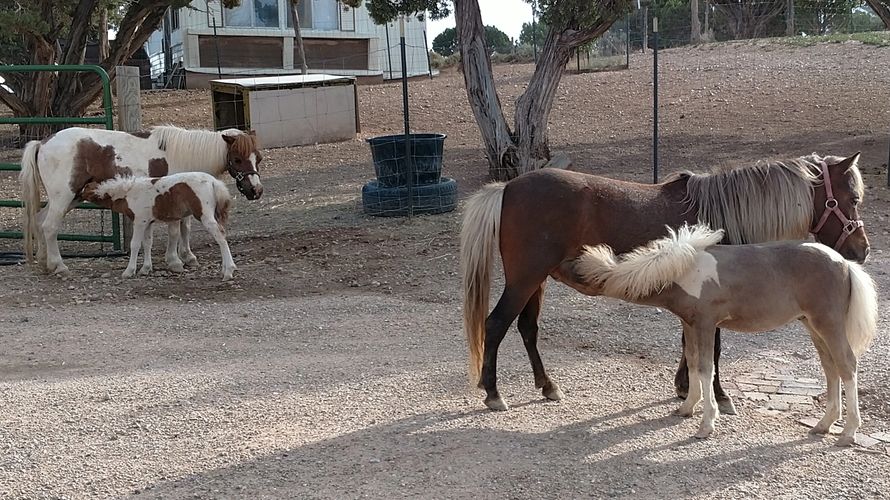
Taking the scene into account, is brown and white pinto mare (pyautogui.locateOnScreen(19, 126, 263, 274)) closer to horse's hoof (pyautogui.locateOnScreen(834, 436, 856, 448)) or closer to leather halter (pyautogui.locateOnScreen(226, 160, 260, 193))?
leather halter (pyautogui.locateOnScreen(226, 160, 260, 193))

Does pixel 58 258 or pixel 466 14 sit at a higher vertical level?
pixel 466 14

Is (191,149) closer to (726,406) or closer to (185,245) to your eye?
(185,245)

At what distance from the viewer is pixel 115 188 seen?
8.27 meters

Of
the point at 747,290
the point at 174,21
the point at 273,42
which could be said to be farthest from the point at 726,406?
the point at 174,21

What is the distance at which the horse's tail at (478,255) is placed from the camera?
4.71m

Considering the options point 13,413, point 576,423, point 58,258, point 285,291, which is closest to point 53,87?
point 58,258

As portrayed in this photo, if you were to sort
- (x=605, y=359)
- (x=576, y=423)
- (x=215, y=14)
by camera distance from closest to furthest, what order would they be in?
(x=576, y=423) < (x=605, y=359) < (x=215, y=14)

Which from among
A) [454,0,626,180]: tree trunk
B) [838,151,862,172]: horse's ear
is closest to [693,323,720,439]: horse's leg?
[838,151,862,172]: horse's ear

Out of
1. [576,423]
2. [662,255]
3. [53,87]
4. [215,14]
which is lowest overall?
[576,423]

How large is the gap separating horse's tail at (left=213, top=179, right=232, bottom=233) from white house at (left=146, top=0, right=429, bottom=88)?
15.1 meters

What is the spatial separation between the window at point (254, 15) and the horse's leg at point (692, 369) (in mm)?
21559

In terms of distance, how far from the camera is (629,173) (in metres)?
11.8

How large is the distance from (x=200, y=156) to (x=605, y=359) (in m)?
4.94

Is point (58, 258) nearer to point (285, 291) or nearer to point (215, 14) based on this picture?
point (285, 291)
